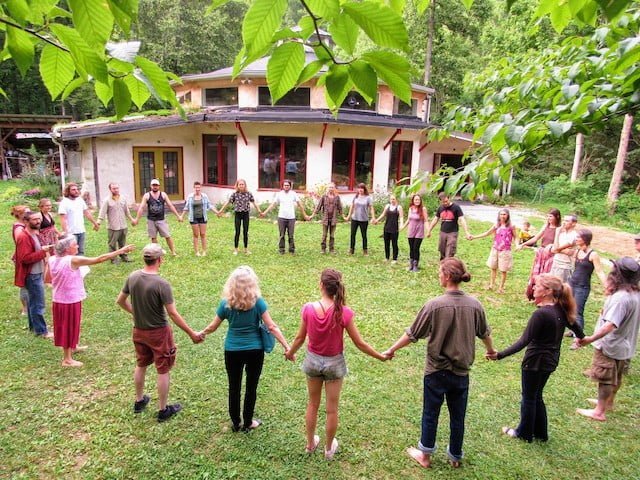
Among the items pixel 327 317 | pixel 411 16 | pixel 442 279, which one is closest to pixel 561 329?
pixel 442 279

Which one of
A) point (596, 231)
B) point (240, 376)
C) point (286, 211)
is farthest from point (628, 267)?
point (596, 231)

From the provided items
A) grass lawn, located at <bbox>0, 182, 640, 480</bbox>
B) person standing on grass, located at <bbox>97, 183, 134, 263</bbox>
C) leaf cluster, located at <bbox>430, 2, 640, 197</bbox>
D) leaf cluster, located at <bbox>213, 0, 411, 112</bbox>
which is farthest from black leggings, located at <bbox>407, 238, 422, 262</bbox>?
leaf cluster, located at <bbox>213, 0, 411, 112</bbox>

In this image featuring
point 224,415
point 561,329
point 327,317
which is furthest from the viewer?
point 224,415

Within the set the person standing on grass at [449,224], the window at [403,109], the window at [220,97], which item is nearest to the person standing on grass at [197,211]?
the person standing on grass at [449,224]

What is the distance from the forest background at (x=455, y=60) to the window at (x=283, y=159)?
24.1 ft

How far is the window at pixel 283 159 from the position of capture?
17484 mm

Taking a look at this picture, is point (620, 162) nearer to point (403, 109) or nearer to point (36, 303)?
point (403, 109)

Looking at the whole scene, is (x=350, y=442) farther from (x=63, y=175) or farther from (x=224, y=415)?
(x=63, y=175)

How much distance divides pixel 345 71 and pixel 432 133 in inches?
61.5

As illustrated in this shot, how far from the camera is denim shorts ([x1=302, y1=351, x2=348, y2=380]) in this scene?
149 inches

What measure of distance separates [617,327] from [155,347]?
4.51 meters

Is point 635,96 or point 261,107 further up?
point 261,107

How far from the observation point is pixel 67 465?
3854 mm

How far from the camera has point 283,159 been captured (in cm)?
1752
